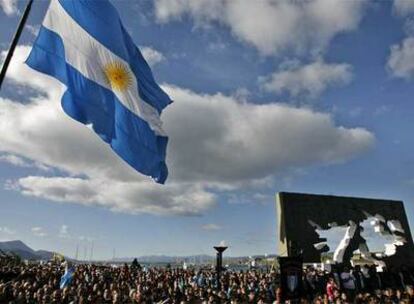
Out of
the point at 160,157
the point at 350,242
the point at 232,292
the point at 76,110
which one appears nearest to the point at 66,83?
the point at 76,110

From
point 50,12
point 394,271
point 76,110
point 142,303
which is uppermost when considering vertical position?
point 50,12

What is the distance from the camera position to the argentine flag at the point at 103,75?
786 centimetres

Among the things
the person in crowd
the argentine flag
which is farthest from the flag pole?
the person in crowd

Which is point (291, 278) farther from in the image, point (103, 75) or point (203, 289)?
point (103, 75)

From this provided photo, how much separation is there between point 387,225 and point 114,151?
3109 cm

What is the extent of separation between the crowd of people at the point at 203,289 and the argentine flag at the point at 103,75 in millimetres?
6861

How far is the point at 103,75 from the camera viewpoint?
8.62 m

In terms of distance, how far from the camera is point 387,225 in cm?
3444

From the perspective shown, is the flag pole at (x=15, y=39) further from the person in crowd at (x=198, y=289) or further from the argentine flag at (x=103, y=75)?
the person in crowd at (x=198, y=289)

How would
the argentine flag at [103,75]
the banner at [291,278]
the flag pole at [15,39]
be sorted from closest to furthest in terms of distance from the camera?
the flag pole at [15,39] → the argentine flag at [103,75] → the banner at [291,278]

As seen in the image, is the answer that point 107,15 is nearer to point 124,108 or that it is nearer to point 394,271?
point 124,108

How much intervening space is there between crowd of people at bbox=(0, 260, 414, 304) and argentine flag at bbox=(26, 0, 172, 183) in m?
6.86

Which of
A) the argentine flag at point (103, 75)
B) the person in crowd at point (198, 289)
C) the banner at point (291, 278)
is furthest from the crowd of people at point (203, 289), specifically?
the argentine flag at point (103, 75)

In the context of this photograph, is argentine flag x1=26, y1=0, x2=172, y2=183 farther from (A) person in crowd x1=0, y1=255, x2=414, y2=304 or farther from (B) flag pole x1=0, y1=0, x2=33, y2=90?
(A) person in crowd x1=0, y1=255, x2=414, y2=304
